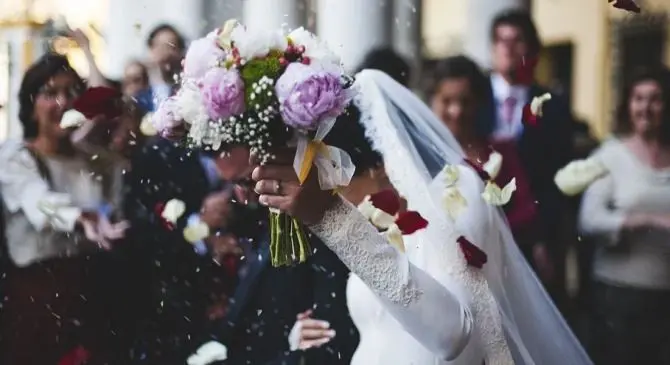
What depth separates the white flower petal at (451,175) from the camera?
3309 millimetres

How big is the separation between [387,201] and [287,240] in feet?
1.93

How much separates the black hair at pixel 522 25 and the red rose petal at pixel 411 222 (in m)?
1.87

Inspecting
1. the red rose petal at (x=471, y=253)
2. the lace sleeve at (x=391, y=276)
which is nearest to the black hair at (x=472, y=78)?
the red rose petal at (x=471, y=253)

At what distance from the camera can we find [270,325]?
3754mm

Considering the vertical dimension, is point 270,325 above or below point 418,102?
below

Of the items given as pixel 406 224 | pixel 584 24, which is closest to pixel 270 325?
pixel 406 224

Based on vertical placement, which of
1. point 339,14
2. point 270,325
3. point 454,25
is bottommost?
point 454,25

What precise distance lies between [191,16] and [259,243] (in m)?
2.80

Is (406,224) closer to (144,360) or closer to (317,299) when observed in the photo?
(317,299)

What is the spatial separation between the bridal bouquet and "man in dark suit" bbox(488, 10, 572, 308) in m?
2.20

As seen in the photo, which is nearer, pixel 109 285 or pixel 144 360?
pixel 144 360

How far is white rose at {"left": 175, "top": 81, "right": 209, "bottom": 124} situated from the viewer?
256 cm

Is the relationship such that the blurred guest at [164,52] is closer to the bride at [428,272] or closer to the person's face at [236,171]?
the person's face at [236,171]

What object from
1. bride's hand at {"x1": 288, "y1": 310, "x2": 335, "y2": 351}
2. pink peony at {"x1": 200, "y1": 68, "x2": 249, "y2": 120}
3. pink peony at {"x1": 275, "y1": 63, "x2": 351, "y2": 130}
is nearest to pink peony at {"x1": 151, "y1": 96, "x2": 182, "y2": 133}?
pink peony at {"x1": 200, "y1": 68, "x2": 249, "y2": 120}
